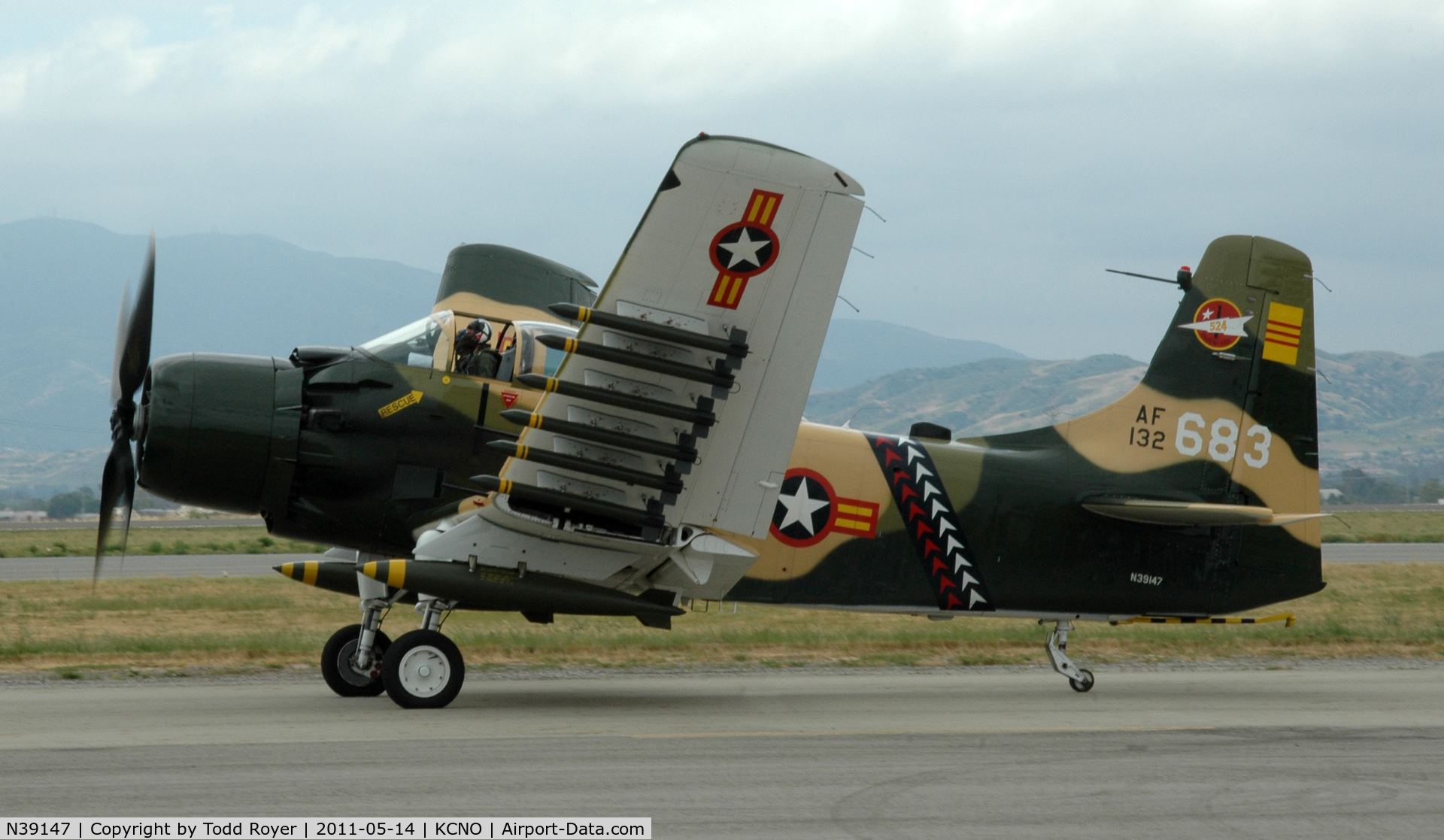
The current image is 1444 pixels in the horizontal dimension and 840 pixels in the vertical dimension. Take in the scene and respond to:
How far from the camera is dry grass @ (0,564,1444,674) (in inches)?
531

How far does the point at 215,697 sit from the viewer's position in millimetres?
10367

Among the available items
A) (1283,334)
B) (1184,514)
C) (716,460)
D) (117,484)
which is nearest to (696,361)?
(716,460)

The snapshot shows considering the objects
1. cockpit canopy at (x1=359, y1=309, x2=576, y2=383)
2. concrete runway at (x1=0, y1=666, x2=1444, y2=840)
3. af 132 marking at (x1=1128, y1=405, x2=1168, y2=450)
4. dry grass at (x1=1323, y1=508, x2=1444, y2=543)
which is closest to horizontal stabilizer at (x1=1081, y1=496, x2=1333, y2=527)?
af 132 marking at (x1=1128, y1=405, x2=1168, y2=450)

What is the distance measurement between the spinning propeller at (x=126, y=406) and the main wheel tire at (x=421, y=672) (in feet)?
7.31

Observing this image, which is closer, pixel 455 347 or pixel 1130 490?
pixel 455 347

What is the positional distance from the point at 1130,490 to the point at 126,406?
8.60 meters

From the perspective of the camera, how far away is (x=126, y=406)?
960cm

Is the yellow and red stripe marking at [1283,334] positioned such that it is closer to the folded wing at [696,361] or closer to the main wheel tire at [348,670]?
the folded wing at [696,361]

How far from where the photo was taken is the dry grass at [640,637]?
1349 centimetres

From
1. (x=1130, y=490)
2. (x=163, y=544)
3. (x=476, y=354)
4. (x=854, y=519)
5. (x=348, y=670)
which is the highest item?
(x=1130, y=490)

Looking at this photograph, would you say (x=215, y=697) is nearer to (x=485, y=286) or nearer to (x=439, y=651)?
(x=439, y=651)

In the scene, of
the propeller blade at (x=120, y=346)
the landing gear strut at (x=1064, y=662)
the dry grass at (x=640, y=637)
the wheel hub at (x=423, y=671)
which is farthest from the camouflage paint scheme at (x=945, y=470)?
the dry grass at (x=640, y=637)

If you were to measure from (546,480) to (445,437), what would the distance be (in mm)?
1183

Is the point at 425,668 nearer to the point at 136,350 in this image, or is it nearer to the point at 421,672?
the point at 421,672
